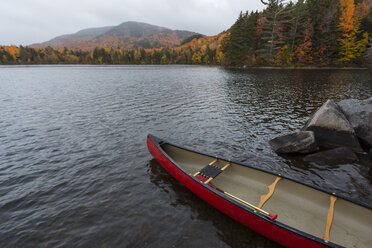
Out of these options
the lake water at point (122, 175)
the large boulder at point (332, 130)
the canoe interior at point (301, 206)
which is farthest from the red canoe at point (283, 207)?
the large boulder at point (332, 130)

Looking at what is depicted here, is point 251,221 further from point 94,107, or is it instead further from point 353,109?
point 94,107

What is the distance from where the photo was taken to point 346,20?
71062 millimetres

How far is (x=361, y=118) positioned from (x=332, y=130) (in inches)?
103

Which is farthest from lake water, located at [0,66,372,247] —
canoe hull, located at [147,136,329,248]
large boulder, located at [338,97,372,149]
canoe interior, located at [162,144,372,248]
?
large boulder, located at [338,97,372,149]

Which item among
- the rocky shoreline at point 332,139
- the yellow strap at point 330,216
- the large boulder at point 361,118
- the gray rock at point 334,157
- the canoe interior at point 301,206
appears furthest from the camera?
the large boulder at point 361,118

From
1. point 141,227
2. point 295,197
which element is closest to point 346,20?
point 295,197

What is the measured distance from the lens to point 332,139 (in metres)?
A: 12.9

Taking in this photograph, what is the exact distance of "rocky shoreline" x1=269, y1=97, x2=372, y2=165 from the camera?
458 inches

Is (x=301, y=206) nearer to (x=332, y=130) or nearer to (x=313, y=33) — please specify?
(x=332, y=130)

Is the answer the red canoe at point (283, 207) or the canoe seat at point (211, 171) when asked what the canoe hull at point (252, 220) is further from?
the canoe seat at point (211, 171)

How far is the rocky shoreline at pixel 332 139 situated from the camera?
11625mm

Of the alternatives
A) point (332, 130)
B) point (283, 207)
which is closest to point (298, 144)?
point (332, 130)

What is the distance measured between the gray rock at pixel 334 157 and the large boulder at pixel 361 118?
2.46 meters

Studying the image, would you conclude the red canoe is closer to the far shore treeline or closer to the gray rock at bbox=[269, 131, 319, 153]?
the gray rock at bbox=[269, 131, 319, 153]
